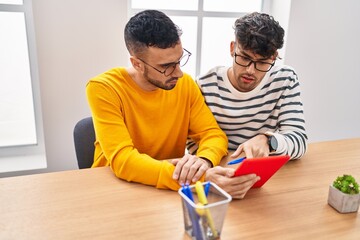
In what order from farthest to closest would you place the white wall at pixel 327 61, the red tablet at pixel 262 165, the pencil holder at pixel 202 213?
the white wall at pixel 327 61 < the red tablet at pixel 262 165 < the pencil holder at pixel 202 213

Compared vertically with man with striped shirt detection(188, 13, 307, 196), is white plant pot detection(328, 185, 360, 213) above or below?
below

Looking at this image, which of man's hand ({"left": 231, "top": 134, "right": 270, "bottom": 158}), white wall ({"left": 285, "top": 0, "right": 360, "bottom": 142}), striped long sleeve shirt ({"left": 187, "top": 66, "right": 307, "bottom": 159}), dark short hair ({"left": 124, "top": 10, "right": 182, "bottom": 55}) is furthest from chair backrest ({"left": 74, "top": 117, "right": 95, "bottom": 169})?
white wall ({"left": 285, "top": 0, "right": 360, "bottom": 142})

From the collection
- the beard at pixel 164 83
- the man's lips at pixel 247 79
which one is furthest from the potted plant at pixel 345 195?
the beard at pixel 164 83

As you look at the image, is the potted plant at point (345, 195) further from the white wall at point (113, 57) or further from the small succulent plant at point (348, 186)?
the white wall at point (113, 57)

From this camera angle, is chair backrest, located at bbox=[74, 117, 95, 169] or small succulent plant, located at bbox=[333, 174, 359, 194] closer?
small succulent plant, located at bbox=[333, 174, 359, 194]

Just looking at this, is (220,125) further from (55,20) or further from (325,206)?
(55,20)

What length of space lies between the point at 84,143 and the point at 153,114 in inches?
13.4

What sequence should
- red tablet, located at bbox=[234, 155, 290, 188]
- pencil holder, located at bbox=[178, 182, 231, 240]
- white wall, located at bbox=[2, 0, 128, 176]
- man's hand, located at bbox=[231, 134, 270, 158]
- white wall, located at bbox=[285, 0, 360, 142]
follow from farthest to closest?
white wall, located at bbox=[285, 0, 360, 142]
white wall, located at bbox=[2, 0, 128, 176]
man's hand, located at bbox=[231, 134, 270, 158]
red tablet, located at bbox=[234, 155, 290, 188]
pencil holder, located at bbox=[178, 182, 231, 240]

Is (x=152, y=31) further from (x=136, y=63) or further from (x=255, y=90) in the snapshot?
(x=255, y=90)

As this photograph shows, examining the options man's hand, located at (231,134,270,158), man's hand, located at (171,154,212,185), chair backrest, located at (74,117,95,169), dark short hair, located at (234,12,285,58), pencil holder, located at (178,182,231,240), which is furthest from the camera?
chair backrest, located at (74,117,95,169)

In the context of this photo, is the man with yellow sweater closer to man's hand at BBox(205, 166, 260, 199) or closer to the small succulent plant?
man's hand at BBox(205, 166, 260, 199)

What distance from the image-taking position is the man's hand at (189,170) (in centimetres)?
102

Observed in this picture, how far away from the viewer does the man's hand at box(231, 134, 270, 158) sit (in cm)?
112

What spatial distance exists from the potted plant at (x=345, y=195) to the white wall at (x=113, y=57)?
4.78 feet
